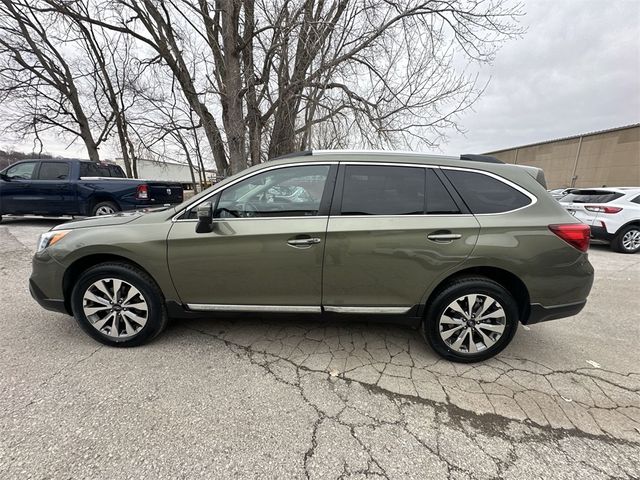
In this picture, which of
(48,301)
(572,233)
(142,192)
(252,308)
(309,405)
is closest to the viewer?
(309,405)

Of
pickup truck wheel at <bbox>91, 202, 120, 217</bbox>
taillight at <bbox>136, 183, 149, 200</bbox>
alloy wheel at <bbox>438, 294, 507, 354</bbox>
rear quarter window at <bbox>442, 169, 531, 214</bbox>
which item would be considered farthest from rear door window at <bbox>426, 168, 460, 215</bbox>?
pickup truck wheel at <bbox>91, 202, 120, 217</bbox>

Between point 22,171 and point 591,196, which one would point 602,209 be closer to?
point 591,196

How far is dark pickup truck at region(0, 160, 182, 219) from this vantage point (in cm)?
781

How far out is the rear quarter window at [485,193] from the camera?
2422 millimetres

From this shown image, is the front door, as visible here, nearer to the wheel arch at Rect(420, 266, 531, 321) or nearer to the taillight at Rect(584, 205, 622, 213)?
the wheel arch at Rect(420, 266, 531, 321)

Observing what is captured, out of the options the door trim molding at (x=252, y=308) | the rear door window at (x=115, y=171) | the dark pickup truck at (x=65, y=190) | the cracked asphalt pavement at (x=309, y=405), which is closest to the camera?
the cracked asphalt pavement at (x=309, y=405)

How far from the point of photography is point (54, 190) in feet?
25.8

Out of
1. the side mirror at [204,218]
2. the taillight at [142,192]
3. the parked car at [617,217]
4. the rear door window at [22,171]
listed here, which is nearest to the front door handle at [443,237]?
the side mirror at [204,218]

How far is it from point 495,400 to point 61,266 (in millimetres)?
3752

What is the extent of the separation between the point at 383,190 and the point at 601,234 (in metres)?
7.74

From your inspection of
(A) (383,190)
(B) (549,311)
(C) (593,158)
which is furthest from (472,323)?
(C) (593,158)

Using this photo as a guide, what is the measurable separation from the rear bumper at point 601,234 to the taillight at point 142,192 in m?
11.6

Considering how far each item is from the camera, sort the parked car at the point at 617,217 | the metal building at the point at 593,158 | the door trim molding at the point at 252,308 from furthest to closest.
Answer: the metal building at the point at 593,158 < the parked car at the point at 617,217 < the door trim molding at the point at 252,308

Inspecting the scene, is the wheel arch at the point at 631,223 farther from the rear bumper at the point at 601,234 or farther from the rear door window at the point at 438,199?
the rear door window at the point at 438,199
